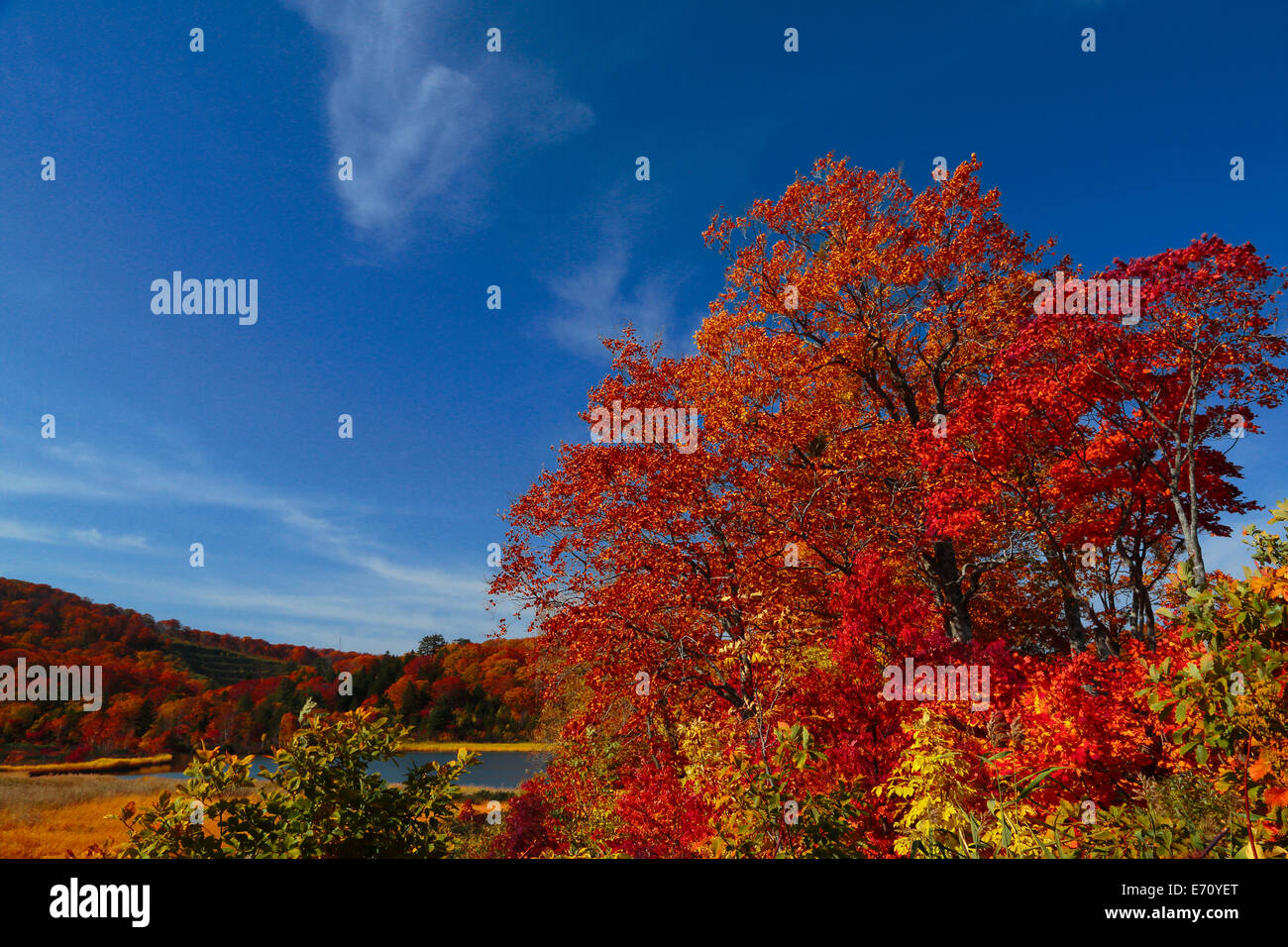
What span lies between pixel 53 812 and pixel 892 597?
35131mm

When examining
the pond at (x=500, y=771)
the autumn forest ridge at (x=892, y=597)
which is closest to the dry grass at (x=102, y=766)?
the pond at (x=500, y=771)

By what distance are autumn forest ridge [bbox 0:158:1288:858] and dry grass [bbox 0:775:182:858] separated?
1302 cm

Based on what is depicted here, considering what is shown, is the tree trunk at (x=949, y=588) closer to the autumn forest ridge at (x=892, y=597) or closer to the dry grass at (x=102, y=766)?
the autumn forest ridge at (x=892, y=597)

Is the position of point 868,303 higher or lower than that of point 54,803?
higher

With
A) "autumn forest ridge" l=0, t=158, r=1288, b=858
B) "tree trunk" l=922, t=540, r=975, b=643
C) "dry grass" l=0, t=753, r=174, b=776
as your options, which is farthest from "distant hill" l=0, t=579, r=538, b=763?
"tree trunk" l=922, t=540, r=975, b=643

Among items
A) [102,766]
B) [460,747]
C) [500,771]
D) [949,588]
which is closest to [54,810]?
[102,766]

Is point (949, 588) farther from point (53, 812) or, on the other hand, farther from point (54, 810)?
point (54, 810)

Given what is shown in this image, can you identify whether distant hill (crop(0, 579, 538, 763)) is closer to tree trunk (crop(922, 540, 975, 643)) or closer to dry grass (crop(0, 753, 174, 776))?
dry grass (crop(0, 753, 174, 776))

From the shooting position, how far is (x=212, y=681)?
6638 centimetres

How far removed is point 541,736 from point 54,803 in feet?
69.7

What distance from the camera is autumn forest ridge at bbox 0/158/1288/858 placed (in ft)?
13.2

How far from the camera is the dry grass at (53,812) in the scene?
22172 mm
